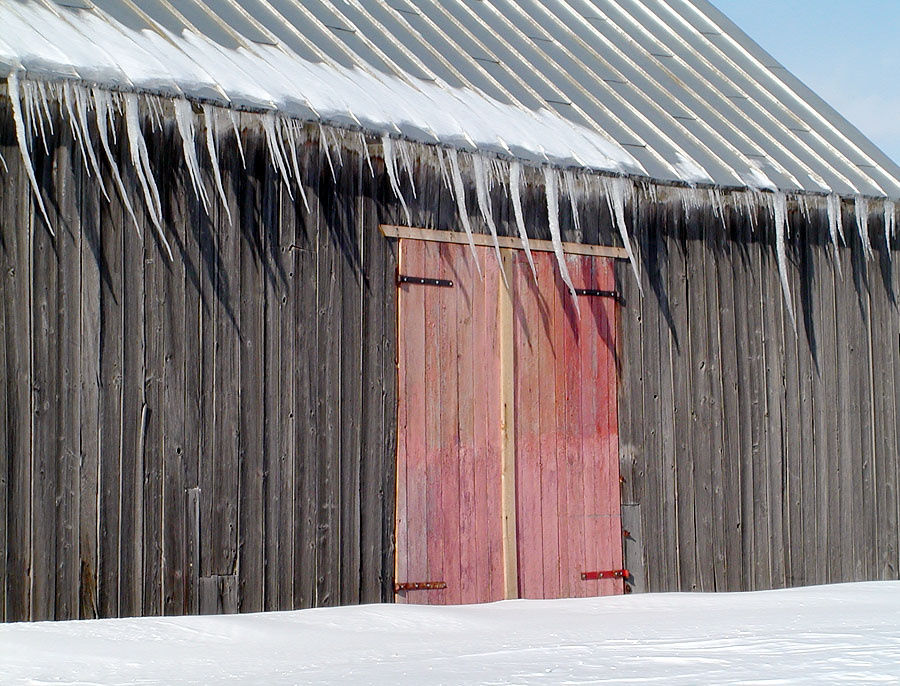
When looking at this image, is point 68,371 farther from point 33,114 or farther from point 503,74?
point 503,74

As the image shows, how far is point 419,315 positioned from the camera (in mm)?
6480

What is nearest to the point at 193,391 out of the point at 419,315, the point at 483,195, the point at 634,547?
the point at 419,315

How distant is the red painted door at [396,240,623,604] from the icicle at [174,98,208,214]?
1300 millimetres

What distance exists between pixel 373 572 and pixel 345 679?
234 centimetres

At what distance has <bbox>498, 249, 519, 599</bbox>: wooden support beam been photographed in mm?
6602

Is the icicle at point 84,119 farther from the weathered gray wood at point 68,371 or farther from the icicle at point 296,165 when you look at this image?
the icicle at point 296,165

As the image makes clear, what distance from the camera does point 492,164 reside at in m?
6.43

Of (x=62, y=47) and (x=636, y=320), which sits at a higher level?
(x=62, y=47)

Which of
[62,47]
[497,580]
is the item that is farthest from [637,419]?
[62,47]

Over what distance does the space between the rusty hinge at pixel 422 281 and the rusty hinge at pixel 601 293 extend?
3.07 feet

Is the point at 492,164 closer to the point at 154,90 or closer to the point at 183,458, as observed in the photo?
the point at 154,90

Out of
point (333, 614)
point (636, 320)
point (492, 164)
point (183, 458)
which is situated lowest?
point (333, 614)

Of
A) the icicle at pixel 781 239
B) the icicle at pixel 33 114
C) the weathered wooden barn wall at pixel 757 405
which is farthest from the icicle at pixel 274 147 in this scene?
the icicle at pixel 781 239

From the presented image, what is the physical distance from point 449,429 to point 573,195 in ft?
5.46
